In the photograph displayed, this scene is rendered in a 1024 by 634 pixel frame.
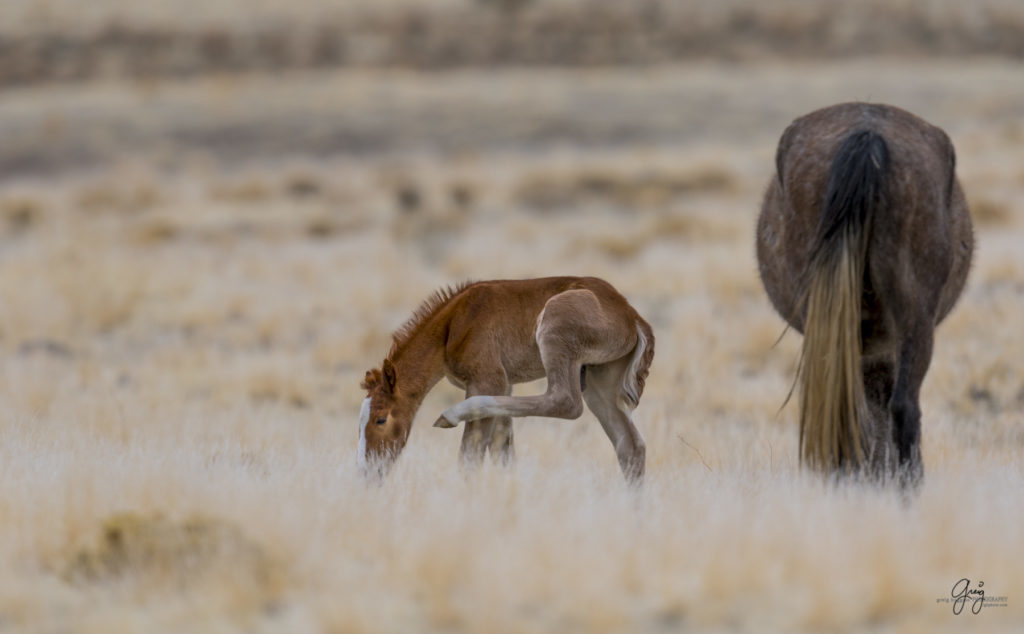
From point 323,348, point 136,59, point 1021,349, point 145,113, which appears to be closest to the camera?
point 1021,349

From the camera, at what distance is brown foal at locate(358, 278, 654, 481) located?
5594 millimetres

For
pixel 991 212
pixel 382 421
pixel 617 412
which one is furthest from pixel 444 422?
pixel 991 212

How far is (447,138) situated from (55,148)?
348 inches

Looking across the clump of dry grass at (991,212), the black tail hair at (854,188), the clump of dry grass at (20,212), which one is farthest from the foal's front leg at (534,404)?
the clump of dry grass at (20,212)

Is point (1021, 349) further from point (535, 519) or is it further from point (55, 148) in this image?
point (55, 148)

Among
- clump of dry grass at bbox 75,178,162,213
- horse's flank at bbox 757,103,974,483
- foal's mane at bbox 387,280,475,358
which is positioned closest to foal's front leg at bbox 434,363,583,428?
foal's mane at bbox 387,280,475,358

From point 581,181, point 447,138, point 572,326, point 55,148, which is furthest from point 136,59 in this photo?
point 572,326

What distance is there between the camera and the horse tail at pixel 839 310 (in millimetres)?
5270

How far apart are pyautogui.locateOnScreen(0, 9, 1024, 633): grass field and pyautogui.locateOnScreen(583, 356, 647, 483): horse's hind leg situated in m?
0.20

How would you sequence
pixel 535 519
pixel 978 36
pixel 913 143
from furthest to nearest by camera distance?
pixel 978 36
pixel 913 143
pixel 535 519

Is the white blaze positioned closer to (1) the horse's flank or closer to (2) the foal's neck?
(2) the foal's neck

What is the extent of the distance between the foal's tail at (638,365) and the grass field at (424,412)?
18.6 inches

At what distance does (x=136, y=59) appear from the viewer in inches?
1478

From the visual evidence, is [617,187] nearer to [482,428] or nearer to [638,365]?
[638,365]
